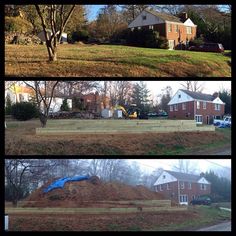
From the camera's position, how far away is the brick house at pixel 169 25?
7.37 m

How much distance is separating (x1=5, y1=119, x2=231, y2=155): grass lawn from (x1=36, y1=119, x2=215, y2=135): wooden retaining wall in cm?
6

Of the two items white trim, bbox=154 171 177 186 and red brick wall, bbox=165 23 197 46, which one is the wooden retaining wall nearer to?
white trim, bbox=154 171 177 186

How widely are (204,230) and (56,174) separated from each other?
2274 millimetres

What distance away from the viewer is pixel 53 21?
7.33 m

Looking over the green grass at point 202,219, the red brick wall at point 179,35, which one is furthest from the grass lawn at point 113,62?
the green grass at point 202,219

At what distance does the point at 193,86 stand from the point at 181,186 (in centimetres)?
147

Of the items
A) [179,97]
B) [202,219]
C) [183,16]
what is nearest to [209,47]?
[183,16]

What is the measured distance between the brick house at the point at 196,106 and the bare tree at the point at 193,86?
54 millimetres

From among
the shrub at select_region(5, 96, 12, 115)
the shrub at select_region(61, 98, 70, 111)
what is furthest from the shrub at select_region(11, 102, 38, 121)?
the shrub at select_region(61, 98, 70, 111)

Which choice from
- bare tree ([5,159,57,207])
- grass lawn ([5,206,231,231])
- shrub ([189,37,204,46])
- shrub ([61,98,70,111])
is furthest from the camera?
shrub ([189,37,204,46])

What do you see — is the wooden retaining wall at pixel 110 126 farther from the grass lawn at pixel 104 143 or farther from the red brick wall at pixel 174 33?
the red brick wall at pixel 174 33

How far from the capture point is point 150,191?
7207 mm

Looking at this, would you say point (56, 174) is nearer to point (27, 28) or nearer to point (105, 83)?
point (105, 83)

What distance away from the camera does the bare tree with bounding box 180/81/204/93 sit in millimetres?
7285
